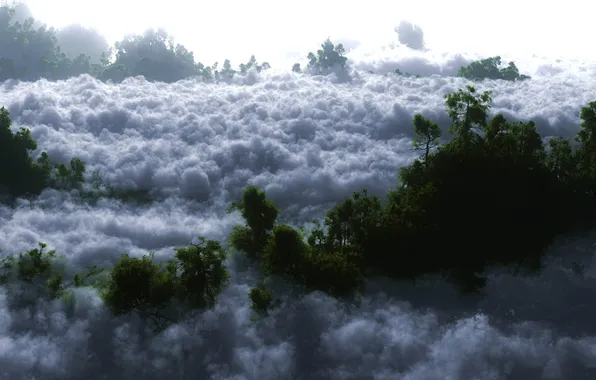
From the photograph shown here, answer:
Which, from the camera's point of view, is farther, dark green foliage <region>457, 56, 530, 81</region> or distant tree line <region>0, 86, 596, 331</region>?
dark green foliage <region>457, 56, 530, 81</region>

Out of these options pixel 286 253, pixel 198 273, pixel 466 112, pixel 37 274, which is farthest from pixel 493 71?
pixel 37 274

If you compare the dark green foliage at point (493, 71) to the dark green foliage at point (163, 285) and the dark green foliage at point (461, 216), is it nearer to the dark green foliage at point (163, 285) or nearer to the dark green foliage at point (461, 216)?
the dark green foliage at point (461, 216)

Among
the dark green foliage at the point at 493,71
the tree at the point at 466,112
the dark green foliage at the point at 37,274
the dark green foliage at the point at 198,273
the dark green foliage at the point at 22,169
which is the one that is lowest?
the dark green foliage at the point at 37,274

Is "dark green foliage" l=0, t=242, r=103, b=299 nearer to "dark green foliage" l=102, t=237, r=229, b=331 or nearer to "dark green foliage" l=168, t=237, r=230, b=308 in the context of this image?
"dark green foliage" l=102, t=237, r=229, b=331

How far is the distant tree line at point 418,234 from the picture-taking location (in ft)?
164

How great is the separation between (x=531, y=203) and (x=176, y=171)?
8748 cm

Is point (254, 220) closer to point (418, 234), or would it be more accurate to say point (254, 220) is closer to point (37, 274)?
point (418, 234)

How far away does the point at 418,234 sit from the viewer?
52.6 metres

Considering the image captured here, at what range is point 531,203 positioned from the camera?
5884 centimetres

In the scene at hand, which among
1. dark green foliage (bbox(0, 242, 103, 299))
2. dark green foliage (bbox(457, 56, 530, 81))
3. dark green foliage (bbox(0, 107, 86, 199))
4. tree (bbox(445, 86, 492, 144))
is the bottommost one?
dark green foliage (bbox(0, 242, 103, 299))

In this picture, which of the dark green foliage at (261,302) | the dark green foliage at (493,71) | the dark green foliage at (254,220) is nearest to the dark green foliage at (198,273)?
the dark green foliage at (261,302)

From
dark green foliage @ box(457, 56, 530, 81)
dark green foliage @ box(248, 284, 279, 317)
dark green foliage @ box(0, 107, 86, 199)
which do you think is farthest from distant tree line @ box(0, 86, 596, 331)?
dark green foliage @ box(457, 56, 530, 81)

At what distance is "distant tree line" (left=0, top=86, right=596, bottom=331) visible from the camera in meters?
49.8

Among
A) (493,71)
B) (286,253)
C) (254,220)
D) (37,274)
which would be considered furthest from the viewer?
(493,71)
